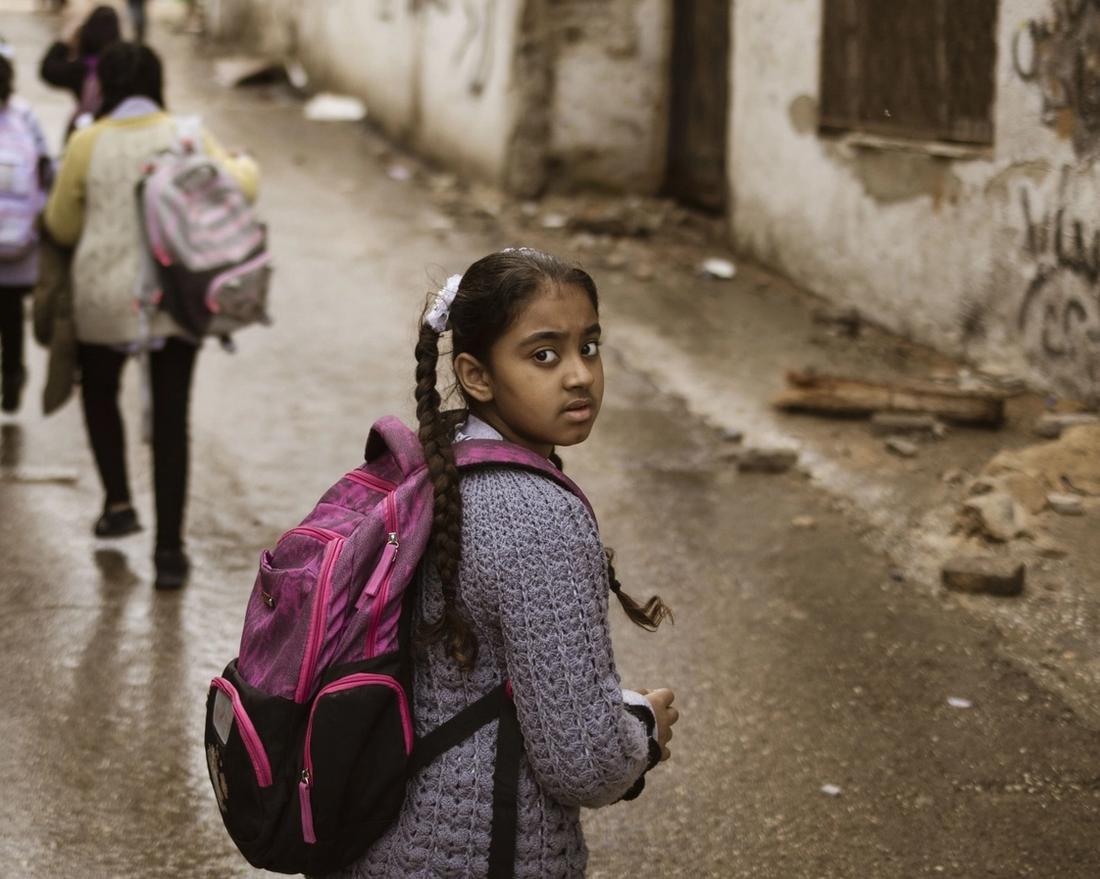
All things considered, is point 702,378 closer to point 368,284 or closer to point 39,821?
point 368,284

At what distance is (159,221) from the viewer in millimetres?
5160

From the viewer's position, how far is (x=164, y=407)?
541cm

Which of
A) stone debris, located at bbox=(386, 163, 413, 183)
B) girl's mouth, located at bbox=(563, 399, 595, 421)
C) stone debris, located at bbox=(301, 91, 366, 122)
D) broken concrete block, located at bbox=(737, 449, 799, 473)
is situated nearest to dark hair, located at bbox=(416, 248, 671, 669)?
girl's mouth, located at bbox=(563, 399, 595, 421)

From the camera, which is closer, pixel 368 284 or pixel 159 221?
pixel 159 221

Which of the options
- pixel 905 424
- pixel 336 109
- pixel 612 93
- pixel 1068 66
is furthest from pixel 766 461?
pixel 336 109

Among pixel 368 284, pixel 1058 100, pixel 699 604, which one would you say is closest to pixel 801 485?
pixel 699 604

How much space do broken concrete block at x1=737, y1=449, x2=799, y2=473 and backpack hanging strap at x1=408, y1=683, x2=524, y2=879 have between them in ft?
15.2

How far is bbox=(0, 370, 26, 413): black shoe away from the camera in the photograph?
24.7 feet

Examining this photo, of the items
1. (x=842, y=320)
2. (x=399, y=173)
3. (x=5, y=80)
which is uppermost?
(x=5, y=80)

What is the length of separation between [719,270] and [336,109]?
239 inches

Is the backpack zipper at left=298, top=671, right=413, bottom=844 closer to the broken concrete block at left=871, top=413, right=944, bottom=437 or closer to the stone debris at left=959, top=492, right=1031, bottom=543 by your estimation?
the stone debris at left=959, top=492, right=1031, bottom=543

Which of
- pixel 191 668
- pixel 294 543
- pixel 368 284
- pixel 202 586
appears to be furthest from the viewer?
pixel 368 284

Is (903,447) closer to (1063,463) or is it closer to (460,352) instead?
(1063,463)

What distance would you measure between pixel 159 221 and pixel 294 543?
10.5 feet
